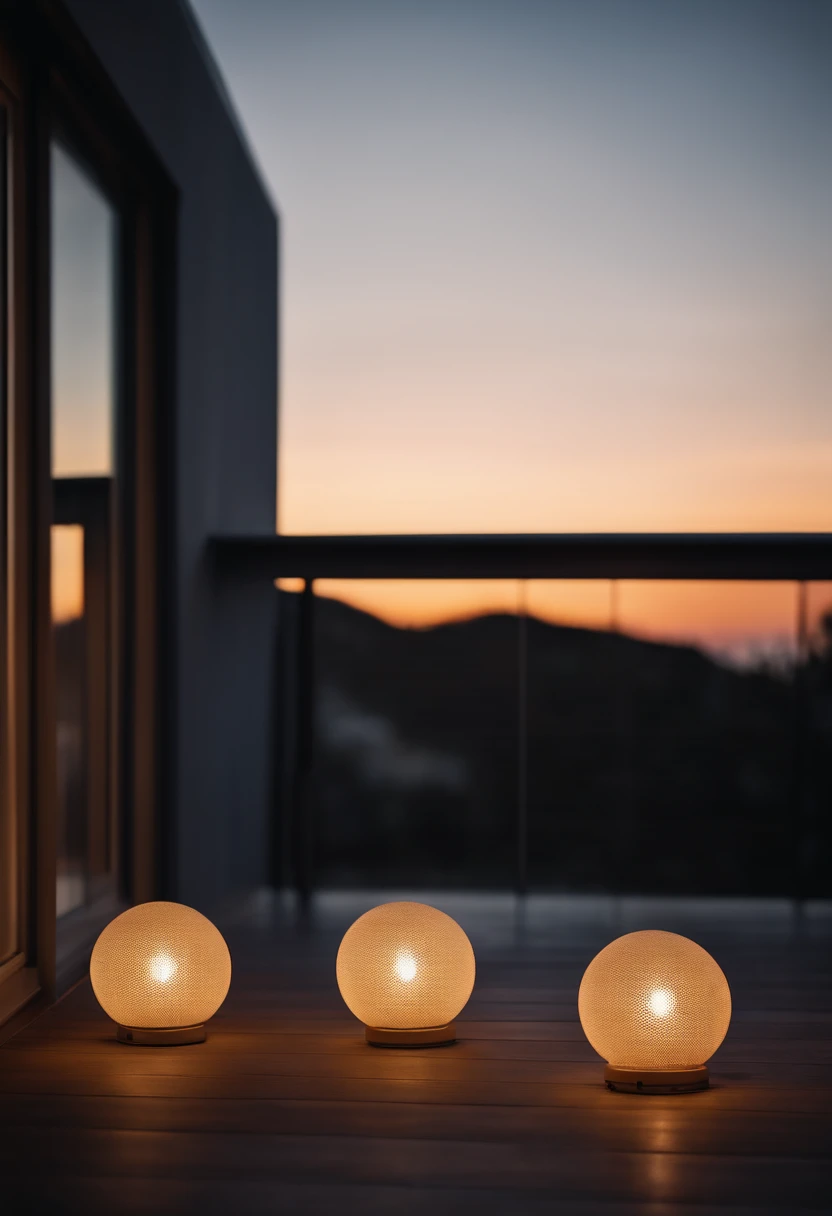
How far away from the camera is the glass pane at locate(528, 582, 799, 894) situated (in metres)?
5.77

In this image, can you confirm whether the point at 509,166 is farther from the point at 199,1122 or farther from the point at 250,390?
the point at 199,1122

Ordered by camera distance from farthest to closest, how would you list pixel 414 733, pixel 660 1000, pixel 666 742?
pixel 414 733
pixel 666 742
pixel 660 1000

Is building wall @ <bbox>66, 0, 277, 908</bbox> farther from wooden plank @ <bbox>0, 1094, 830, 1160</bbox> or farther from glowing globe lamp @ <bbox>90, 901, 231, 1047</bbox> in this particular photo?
wooden plank @ <bbox>0, 1094, 830, 1160</bbox>

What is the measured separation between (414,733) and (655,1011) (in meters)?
3.64

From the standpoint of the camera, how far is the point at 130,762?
452 centimetres

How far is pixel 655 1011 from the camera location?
2527 mm

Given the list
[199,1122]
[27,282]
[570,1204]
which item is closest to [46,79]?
[27,282]

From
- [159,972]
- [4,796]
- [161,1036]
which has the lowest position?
[161,1036]

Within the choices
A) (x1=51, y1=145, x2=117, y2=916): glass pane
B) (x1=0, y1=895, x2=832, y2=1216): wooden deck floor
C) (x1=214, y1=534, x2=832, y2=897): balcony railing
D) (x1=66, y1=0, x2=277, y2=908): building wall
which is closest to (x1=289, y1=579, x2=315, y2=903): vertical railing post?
(x1=214, y1=534, x2=832, y2=897): balcony railing

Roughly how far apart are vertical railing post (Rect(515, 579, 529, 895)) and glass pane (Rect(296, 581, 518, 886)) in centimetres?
8

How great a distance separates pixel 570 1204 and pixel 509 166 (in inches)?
203

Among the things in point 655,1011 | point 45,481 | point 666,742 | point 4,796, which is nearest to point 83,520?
point 45,481

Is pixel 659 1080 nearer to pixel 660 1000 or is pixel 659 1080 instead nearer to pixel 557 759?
pixel 660 1000

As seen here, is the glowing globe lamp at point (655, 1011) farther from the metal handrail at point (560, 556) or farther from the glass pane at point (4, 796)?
the metal handrail at point (560, 556)
